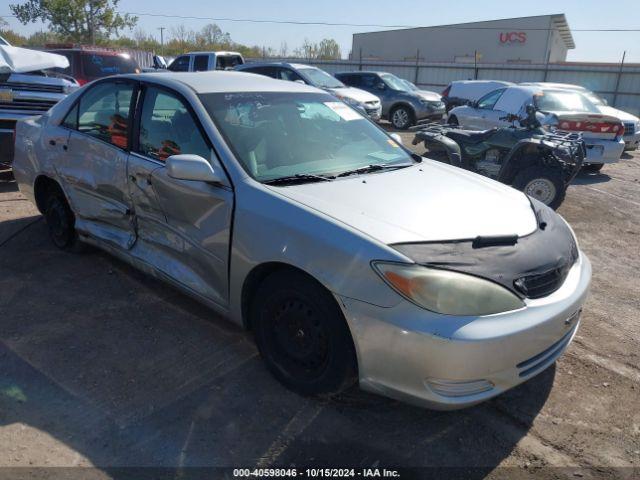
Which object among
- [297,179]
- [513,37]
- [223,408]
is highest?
[513,37]

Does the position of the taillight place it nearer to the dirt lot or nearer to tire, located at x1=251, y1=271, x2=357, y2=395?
the dirt lot

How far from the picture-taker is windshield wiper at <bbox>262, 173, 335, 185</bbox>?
9.75ft

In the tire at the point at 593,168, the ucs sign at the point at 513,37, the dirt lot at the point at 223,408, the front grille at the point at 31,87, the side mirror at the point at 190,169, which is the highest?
the ucs sign at the point at 513,37

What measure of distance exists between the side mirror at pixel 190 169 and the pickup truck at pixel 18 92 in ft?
16.8

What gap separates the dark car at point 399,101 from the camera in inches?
604

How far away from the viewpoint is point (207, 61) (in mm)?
15680

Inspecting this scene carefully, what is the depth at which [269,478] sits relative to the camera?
2.34 meters

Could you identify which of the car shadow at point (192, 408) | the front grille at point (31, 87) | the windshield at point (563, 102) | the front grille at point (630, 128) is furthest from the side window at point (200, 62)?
the car shadow at point (192, 408)

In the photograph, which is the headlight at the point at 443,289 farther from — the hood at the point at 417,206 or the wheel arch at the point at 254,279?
the wheel arch at the point at 254,279

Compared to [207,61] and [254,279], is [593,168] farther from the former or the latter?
[207,61]

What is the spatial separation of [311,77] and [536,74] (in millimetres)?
14840

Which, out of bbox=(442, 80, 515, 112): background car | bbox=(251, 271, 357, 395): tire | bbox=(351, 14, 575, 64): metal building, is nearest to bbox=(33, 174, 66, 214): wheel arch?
bbox=(251, 271, 357, 395): tire

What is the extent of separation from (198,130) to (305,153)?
682mm

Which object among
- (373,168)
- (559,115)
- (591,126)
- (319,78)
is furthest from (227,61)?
(373,168)
